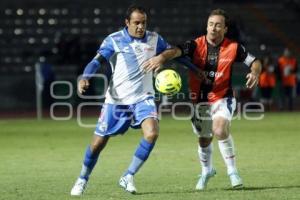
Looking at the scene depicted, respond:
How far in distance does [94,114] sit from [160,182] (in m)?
16.1

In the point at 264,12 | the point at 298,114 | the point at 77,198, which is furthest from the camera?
the point at 264,12

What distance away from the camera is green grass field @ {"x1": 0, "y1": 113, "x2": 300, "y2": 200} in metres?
10.2

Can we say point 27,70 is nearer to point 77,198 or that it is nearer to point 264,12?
point 264,12

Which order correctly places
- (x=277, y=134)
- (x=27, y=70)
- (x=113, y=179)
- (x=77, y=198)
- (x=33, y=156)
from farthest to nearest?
(x=27, y=70), (x=277, y=134), (x=33, y=156), (x=113, y=179), (x=77, y=198)

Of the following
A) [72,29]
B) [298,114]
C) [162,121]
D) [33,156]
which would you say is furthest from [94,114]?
[33,156]

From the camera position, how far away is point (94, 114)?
2733cm

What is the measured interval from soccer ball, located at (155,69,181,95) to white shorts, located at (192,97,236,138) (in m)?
0.71

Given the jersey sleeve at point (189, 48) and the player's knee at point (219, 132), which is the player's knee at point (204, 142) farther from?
the jersey sleeve at point (189, 48)

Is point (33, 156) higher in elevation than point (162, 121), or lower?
higher

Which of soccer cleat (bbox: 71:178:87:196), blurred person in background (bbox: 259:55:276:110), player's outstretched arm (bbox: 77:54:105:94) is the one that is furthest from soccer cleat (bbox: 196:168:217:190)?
blurred person in background (bbox: 259:55:276:110)

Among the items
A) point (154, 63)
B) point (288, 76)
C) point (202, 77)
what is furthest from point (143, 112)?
point (288, 76)

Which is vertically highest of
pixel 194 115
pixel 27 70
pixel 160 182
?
pixel 194 115

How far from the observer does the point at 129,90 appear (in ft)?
33.5

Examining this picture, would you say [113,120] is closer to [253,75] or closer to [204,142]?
[204,142]
